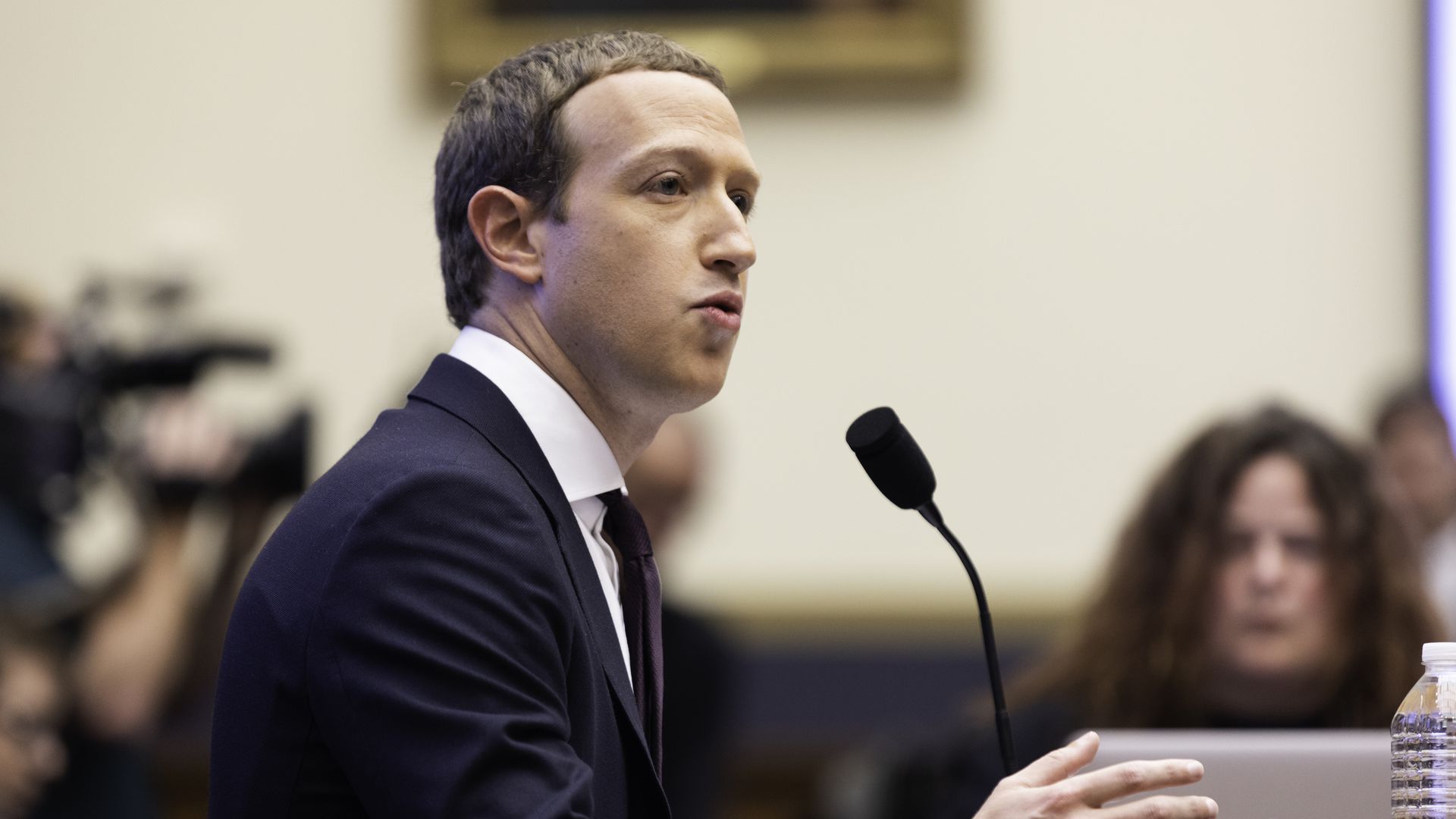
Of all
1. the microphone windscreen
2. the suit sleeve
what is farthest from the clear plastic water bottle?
the suit sleeve

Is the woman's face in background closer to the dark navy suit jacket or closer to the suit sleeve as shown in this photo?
the dark navy suit jacket

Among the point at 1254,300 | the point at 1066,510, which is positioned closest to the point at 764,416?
the point at 1066,510

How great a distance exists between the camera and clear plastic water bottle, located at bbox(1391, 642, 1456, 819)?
1.65 metres

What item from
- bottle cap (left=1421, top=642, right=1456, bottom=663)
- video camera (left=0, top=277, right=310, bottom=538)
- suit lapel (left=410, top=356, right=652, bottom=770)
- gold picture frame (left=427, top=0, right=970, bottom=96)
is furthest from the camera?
gold picture frame (left=427, top=0, right=970, bottom=96)

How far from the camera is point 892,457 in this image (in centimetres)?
169

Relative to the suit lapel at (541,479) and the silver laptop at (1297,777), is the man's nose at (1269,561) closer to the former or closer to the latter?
the silver laptop at (1297,777)

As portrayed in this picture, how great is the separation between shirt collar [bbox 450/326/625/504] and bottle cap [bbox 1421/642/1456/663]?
732mm

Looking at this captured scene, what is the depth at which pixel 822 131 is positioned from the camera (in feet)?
16.2

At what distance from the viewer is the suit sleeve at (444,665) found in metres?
1.30

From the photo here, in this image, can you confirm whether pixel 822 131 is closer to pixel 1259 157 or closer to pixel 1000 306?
pixel 1000 306

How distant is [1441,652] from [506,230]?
930mm

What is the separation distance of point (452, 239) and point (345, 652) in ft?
1.91

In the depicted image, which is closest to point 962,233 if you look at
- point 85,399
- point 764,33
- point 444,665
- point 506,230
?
point 764,33

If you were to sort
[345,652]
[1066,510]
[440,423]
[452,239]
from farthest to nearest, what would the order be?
[1066,510] → [452,239] → [440,423] → [345,652]
